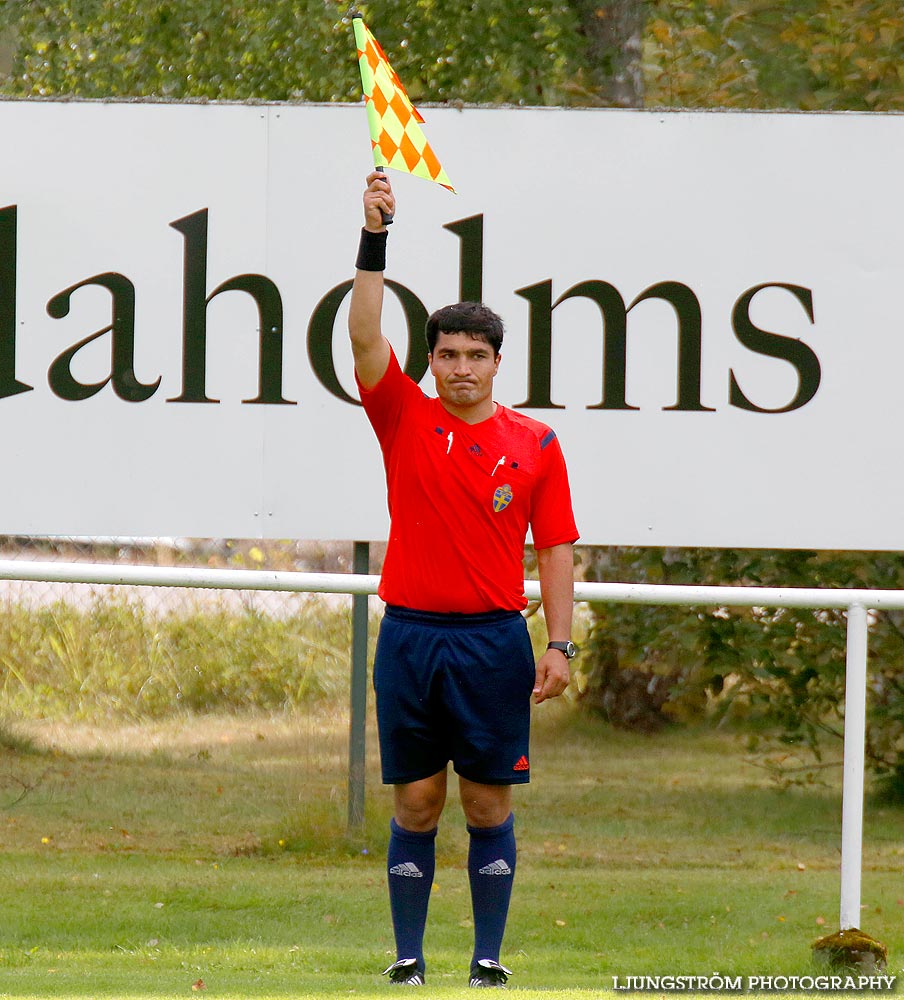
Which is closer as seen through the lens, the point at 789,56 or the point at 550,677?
the point at 550,677

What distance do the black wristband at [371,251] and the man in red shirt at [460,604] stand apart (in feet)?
0.10

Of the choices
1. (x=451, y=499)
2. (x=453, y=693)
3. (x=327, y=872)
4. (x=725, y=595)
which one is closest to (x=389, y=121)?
(x=451, y=499)

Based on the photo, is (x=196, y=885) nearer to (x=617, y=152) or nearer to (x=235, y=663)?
(x=235, y=663)

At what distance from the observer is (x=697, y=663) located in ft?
24.6

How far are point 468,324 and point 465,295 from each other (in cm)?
237

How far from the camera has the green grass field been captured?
467cm

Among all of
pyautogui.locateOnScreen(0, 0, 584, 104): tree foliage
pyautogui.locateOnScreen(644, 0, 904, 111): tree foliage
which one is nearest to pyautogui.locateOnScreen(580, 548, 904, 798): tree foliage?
pyautogui.locateOnScreen(644, 0, 904, 111): tree foliage

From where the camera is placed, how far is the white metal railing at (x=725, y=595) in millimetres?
4363

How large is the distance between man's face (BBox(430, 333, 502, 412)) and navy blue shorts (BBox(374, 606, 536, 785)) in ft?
1.84

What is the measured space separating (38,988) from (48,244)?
10.6 feet

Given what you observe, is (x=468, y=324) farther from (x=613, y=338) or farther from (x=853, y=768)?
(x=613, y=338)

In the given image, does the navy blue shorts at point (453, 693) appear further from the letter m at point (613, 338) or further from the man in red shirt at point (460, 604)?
the letter m at point (613, 338)

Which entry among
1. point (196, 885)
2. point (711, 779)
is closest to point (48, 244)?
point (196, 885)

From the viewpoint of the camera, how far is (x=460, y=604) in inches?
144
